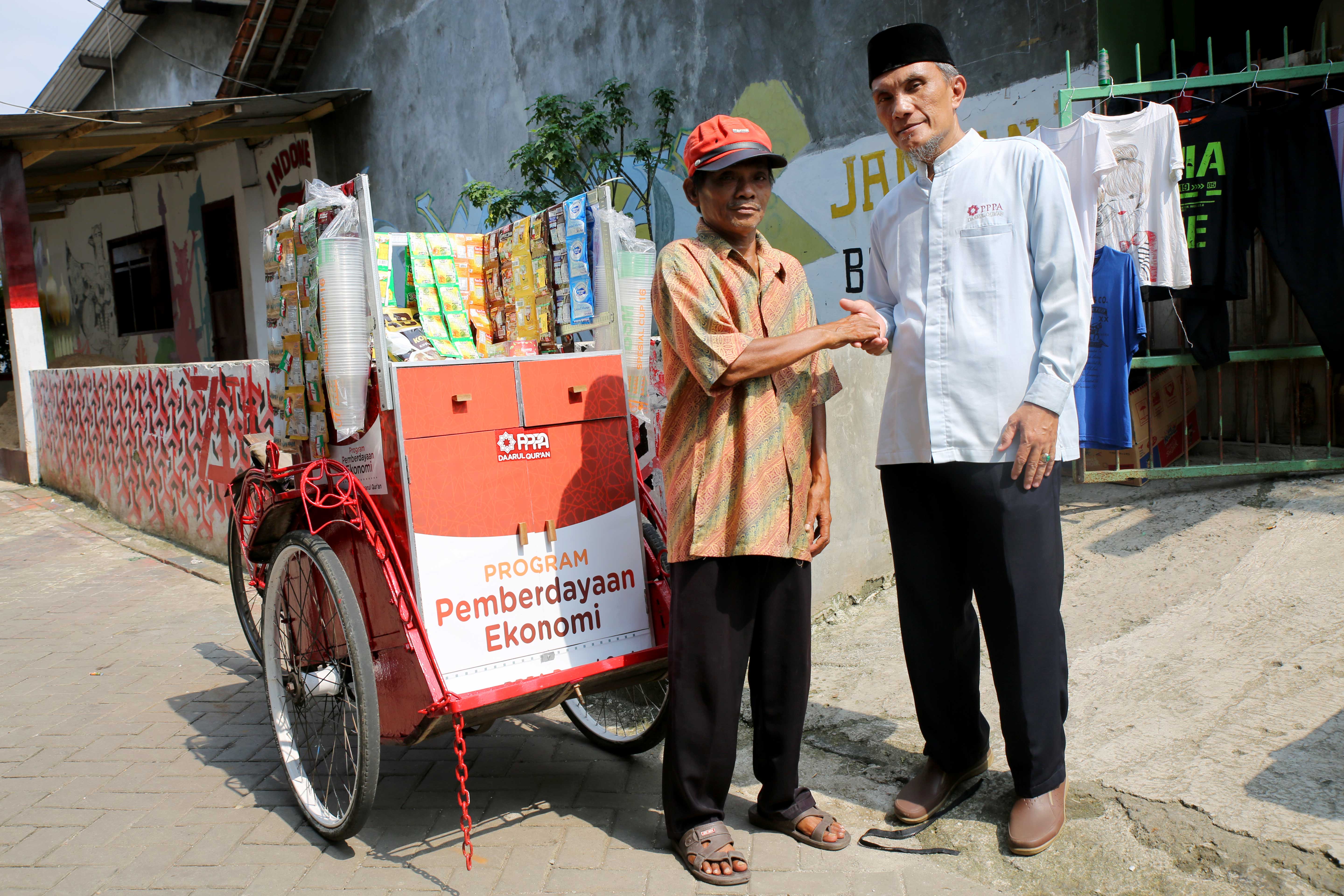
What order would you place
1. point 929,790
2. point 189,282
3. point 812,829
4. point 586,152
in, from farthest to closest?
point 189,282, point 586,152, point 929,790, point 812,829

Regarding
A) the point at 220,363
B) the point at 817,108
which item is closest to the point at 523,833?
the point at 220,363

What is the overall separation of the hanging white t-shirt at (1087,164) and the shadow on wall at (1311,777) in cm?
257

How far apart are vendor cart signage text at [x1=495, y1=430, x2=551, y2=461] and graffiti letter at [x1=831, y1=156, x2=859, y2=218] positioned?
4.51m

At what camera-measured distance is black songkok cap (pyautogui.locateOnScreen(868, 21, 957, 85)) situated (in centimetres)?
250

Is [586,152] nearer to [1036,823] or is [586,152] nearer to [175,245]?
[1036,823]

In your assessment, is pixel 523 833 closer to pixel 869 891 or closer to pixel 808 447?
pixel 869 891

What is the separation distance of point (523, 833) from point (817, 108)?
18.6 feet

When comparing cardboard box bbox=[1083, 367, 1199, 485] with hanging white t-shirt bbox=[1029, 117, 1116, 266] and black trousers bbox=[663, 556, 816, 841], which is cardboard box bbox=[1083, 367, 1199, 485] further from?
black trousers bbox=[663, 556, 816, 841]

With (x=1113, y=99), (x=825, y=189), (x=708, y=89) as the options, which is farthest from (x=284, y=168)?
(x=1113, y=99)

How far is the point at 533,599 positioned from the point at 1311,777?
7.31ft

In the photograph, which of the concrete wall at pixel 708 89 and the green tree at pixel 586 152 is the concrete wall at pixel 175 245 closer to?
the concrete wall at pixel 708 89

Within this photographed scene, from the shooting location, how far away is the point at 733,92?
7.76 meters

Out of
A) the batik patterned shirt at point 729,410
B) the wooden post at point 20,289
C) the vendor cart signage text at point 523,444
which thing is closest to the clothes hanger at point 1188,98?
the batik patterned shirt at point 729,410

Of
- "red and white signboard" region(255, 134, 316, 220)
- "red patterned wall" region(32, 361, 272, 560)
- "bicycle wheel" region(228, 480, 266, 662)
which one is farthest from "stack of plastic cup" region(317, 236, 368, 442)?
"red and white signboard" region(255, 134, 316, 220)
